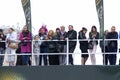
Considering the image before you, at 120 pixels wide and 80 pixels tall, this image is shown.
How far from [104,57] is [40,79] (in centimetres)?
237

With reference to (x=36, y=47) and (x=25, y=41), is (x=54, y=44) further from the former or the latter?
(x=25, y=41)

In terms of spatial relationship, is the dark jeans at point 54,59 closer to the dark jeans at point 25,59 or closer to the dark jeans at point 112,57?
the dark jeans at point 25,59

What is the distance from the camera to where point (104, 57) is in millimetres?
24094

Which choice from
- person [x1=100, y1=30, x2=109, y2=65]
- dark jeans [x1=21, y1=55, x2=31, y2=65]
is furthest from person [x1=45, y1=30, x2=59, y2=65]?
person [x1=100, y1=30, x2=109, y2=65]

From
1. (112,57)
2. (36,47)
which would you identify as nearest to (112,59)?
(112,57)

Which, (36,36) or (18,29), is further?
(18,29)

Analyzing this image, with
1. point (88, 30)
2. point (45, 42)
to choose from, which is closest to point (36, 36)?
point (45, 42)

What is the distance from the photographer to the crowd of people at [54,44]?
23.9m

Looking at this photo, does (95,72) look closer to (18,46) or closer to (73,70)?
(73,70)

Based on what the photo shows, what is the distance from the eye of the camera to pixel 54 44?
24.0m

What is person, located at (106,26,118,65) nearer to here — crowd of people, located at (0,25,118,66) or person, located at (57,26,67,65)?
crowd of people, located at (0,25,118,66)

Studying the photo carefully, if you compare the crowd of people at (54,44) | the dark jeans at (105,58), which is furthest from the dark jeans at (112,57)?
the dark jeans at (105,58)

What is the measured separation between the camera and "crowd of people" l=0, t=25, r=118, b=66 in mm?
23922

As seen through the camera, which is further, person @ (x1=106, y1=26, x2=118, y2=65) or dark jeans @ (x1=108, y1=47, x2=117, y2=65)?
dark jeans @ (x1=108, y1=47, x2=117, y2=65)
